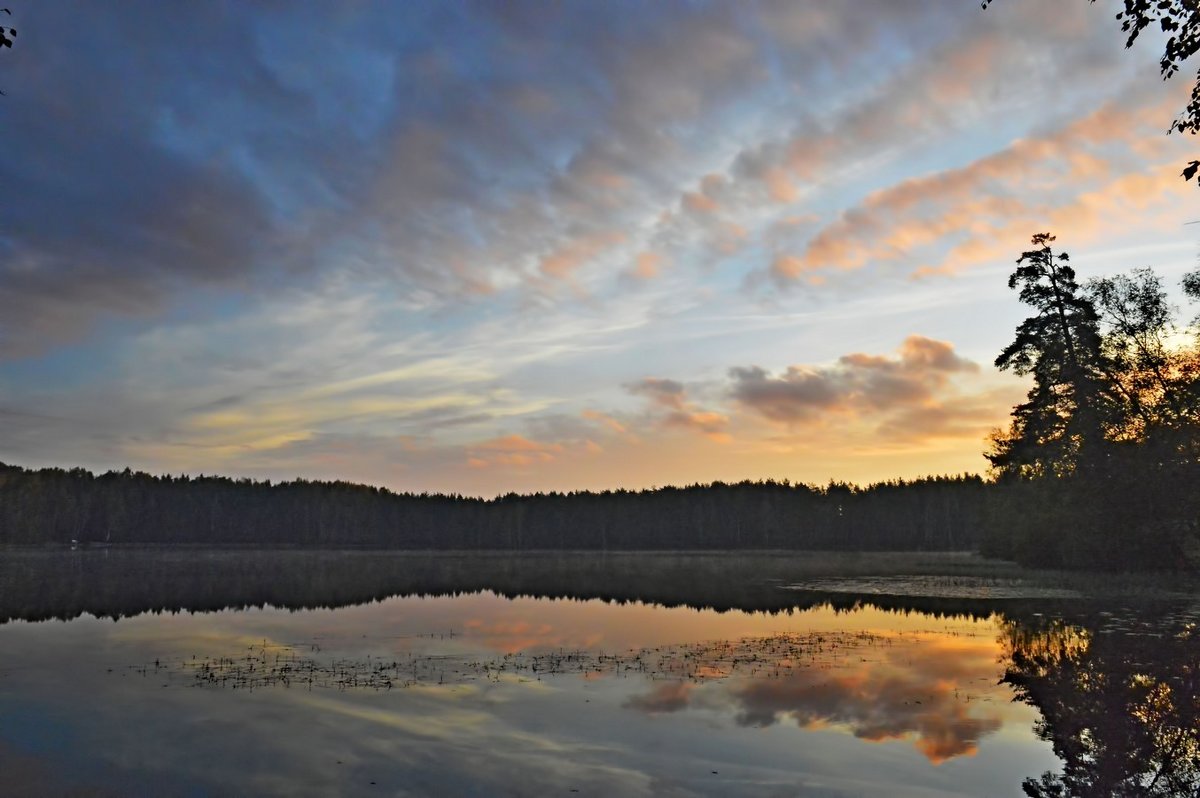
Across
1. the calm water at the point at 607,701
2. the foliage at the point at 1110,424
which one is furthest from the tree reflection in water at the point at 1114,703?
the foliage at the point at 1110,424

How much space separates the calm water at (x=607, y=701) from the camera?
1391cm

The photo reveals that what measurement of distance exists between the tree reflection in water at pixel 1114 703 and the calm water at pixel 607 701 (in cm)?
9

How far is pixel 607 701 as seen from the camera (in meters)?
20.2

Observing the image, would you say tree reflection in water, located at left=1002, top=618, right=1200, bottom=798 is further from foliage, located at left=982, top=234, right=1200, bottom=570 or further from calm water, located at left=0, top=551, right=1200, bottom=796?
foliage, located at left=982, top=234, right=1200, bottom=570

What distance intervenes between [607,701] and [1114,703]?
1244 cm

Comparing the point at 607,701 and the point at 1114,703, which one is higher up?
the point at 1114,703

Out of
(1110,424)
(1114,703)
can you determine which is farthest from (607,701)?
(1110,424)

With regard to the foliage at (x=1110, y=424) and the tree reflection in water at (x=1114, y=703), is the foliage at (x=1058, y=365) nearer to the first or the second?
the foliage at (x=1110, y=424)

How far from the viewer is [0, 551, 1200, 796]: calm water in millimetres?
13914

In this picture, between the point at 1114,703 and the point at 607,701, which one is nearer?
the point at 1114,703

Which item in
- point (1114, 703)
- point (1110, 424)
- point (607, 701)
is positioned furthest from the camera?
point (1110, 424)

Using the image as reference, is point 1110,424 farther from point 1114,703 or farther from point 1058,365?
point 1114,703

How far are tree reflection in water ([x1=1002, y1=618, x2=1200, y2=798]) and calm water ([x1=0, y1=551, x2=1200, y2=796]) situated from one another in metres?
0.09

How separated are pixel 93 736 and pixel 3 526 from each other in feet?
A: 639
